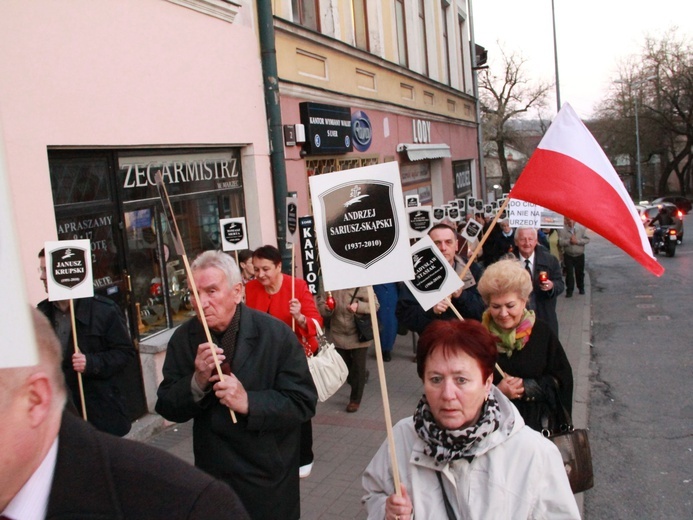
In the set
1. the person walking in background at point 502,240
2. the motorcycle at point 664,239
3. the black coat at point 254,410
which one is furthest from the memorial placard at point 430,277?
the motorcycle at point 664,239

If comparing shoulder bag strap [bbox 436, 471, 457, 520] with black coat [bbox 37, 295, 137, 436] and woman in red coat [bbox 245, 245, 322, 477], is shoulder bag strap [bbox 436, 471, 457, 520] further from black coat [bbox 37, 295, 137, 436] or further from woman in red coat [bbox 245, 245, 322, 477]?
woman in red coat [bbox 245, 245, 322, 477]

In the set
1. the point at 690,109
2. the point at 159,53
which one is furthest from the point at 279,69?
the point at 690,109

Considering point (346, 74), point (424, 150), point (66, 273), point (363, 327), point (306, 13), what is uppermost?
point (306, 13)

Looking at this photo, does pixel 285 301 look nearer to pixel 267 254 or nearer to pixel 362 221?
pixel 267 254

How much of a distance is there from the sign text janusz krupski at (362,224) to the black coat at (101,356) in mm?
2183

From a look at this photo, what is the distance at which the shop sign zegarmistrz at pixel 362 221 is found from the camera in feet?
10.1

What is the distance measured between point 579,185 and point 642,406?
4.09 m

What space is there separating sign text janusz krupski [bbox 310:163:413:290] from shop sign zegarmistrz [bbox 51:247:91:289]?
229 cm

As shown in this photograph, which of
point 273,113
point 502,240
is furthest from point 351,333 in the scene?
point 502,240

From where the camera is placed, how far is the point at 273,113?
9609mm

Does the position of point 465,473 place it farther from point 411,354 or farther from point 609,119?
point 609,119

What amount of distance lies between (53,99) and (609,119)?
60.3 m

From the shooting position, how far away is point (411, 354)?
10.2 meters

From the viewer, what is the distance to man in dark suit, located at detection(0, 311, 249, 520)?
4.14 ft
